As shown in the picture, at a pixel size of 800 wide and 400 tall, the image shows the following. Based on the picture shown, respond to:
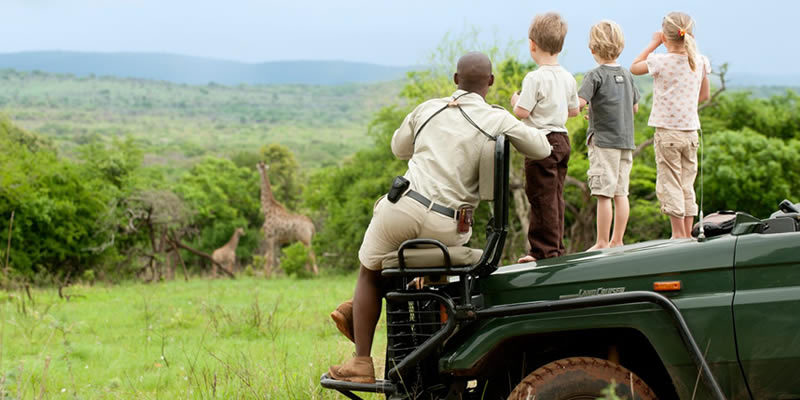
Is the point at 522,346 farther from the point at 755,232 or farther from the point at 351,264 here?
the point at 351,264

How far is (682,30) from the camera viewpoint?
19.9ft

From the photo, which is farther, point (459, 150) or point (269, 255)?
point (269, 255)

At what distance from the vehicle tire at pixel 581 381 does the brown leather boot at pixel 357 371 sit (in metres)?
0.99

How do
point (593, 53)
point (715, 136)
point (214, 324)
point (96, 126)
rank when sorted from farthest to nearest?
1. point (96, 126)
2. point (715, 136)
3. point (214, 324)
4. point (593, 53)

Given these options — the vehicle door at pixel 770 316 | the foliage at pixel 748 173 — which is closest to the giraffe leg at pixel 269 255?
the foliage at pixel 748 173

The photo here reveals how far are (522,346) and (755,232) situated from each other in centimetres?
114

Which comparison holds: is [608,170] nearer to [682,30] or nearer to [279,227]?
[682,30]

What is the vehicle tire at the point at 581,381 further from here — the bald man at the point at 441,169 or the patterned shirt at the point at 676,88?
the patterned shirt at the point at 676,88

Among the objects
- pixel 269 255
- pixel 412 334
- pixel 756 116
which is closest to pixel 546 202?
pixel 412 334

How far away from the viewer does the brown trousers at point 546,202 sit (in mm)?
5566

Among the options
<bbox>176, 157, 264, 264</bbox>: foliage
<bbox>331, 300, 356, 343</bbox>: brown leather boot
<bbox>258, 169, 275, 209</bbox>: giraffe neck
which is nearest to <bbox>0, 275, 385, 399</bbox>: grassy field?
<bbox>331, 300, 356, 343</bbox>: brown leather boot

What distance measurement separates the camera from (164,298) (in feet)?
54.8

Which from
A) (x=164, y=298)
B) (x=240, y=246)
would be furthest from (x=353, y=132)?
(x=164, y=298)

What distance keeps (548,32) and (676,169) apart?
142 centimetres
